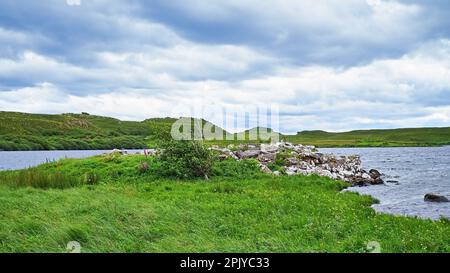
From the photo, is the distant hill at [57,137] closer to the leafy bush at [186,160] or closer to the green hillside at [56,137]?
the green hillside at [56,137]

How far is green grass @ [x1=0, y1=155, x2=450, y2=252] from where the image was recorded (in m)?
12.6

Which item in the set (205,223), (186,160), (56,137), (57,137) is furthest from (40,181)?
(57,137)

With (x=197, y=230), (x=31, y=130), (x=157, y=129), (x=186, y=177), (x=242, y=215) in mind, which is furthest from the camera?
(x=31, y=130)

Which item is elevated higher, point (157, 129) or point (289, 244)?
point (157, 129)

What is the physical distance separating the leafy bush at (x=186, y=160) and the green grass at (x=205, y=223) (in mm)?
7303

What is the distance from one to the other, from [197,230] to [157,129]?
22.8 metres

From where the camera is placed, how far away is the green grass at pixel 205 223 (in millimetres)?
12617

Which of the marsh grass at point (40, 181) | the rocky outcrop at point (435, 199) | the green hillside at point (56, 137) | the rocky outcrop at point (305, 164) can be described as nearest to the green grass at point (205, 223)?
the marsh grass at point (40, 181)

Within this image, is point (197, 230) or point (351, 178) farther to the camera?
point (351, 178)

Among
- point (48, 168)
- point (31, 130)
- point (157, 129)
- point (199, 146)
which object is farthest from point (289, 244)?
point (31, 130)

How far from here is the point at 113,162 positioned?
3847 centimetres

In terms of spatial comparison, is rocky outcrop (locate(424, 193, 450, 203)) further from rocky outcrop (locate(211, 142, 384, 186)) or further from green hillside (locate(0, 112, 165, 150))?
green hillside (locate(0, 112, 165, 150))
